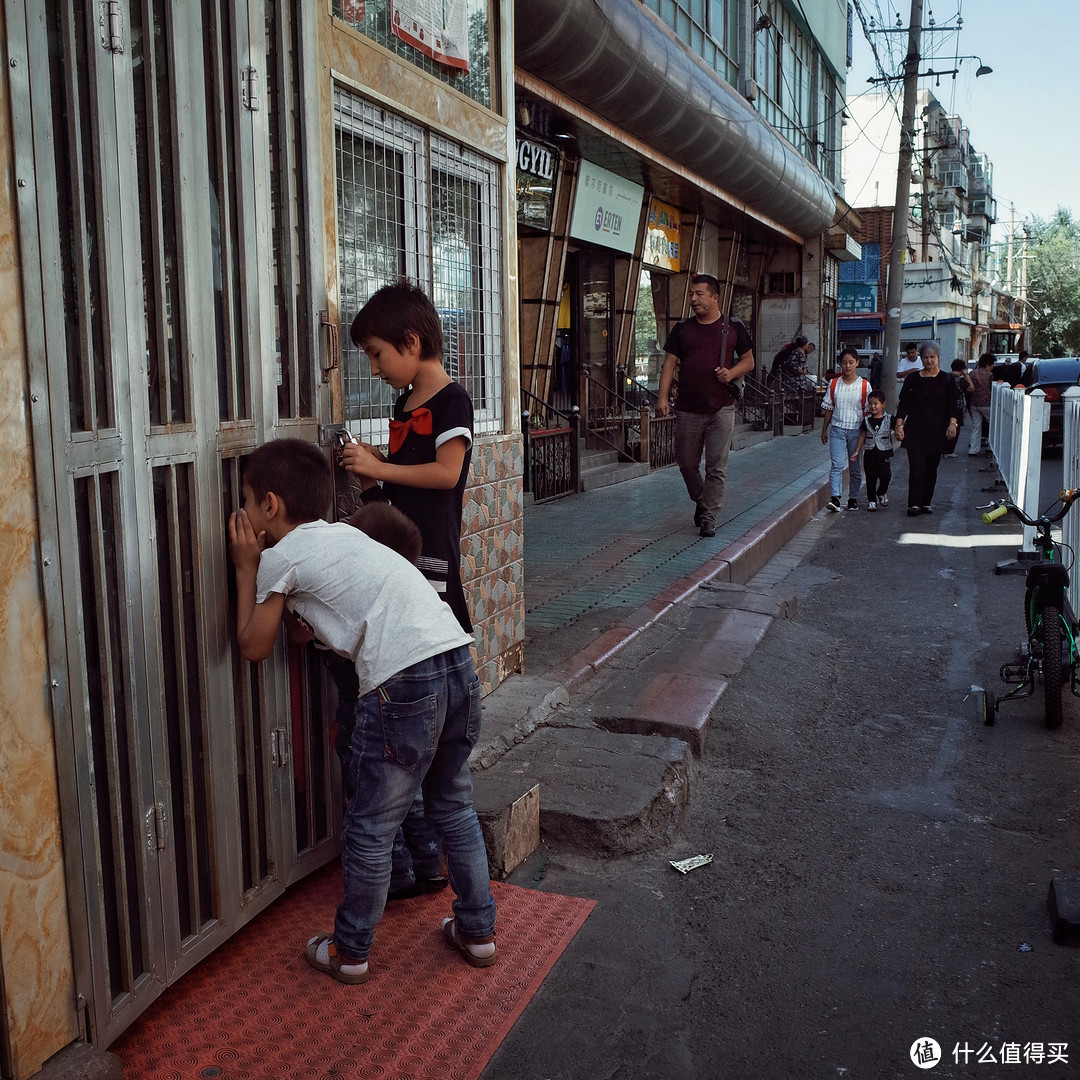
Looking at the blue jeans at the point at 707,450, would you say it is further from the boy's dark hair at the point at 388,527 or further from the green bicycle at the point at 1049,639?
the boy's dark hair at the point at 388,527

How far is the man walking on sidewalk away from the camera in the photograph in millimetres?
8984

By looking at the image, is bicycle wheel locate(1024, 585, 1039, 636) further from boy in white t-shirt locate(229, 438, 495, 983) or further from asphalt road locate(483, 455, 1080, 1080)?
boy in white t-shirt locate(229, 438, 495, 983)

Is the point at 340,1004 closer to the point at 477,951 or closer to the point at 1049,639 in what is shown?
the point at 477,951

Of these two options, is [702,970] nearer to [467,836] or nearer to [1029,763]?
[467,836]

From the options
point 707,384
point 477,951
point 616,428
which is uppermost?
point 707,384

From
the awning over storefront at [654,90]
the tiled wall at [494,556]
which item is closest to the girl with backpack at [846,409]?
the awning over storefront at [654,90]

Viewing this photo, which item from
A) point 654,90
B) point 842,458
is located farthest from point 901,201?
point 842,458

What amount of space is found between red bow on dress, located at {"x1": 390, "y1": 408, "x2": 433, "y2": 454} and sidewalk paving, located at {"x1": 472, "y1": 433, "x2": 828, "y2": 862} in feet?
3.94

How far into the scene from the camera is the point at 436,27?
421 centimetres

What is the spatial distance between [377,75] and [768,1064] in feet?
10.4

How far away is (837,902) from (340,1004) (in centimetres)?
161

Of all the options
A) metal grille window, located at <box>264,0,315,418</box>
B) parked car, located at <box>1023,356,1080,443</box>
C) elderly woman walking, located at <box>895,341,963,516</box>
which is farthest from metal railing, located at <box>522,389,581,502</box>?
parked car, located at <box>1023,356,1080,443</box>

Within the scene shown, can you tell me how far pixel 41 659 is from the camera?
2.20 m

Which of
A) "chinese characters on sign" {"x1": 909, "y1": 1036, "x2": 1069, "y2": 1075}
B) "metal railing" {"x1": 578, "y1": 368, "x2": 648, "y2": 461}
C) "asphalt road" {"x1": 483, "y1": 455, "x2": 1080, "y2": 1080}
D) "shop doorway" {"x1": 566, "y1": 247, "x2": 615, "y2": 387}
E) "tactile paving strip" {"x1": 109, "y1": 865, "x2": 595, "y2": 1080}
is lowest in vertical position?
"asphalt road" {"x1": 483, "y1": 455, "x2": 1080, "y2": 1080}
